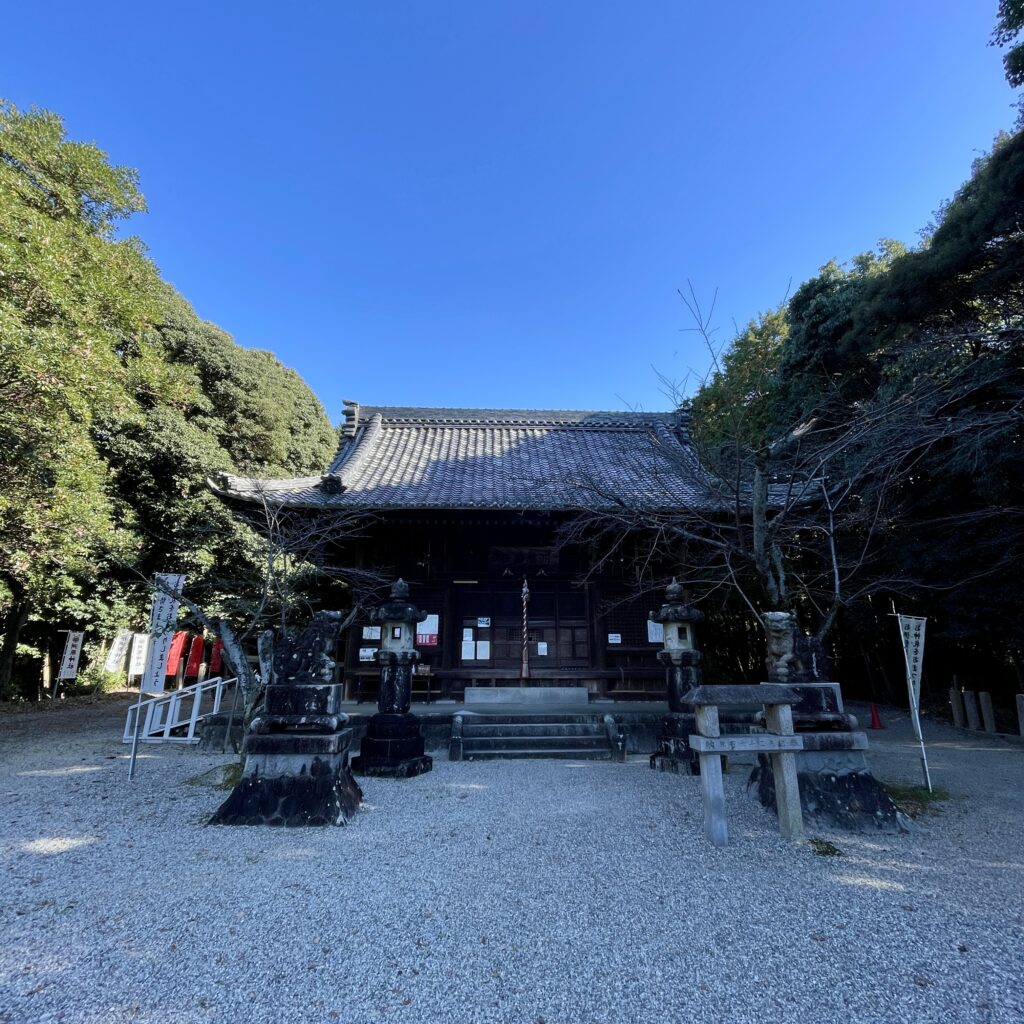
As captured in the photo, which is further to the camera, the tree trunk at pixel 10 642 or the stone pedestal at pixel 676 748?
the tree trunk at pixel 10 642

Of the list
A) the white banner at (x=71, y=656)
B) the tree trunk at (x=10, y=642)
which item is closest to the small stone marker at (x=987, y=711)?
the white banner at (x=71, y=656)

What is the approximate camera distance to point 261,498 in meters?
8.50

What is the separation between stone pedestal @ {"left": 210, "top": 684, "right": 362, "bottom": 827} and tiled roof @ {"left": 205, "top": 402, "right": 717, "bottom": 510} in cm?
378

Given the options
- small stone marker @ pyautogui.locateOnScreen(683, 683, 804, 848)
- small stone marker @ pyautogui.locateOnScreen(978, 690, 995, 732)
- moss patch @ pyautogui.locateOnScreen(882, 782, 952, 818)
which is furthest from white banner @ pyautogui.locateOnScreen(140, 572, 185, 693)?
small stone marker @ pyautogui.locateOnScreen(978, 690, 995, 732)

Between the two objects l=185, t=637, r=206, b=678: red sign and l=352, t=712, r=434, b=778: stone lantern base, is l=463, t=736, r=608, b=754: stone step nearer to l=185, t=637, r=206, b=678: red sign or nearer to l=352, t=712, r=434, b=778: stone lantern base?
l=352, t=712, r=434, b=778: stone lantern base

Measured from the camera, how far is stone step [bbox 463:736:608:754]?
7504 mm

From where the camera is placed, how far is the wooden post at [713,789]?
13.5 feet

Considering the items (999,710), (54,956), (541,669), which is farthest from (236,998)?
(999,710)

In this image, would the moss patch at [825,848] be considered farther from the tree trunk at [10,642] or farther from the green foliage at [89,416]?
the tree trunk at [10,642]

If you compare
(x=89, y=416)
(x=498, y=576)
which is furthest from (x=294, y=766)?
(x=89, y=416)

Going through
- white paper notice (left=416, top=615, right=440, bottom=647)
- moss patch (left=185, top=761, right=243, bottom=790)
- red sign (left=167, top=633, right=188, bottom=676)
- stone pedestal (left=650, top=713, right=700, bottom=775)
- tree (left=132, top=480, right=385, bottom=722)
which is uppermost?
tree (left=132, top=480, right=385, bottom=722)

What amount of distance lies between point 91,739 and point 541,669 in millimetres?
8032

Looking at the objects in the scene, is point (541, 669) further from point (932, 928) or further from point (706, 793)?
point (932, 928)

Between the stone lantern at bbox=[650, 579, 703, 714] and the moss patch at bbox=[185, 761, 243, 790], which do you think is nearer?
the moss patch at bbox=[185, 761, 243, 790]
